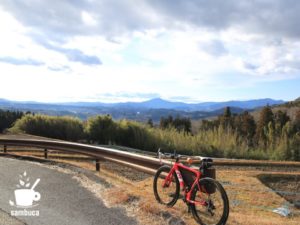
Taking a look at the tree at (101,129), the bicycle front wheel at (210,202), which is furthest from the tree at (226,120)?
the bicycle front wheel at (210,202)

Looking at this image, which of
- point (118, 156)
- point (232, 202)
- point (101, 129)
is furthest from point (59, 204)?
point (101, 129)

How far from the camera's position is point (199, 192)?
280 inches

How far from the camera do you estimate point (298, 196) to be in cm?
1327

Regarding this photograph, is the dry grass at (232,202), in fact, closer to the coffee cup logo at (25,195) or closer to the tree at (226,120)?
the coffee cup logo at (25,195)

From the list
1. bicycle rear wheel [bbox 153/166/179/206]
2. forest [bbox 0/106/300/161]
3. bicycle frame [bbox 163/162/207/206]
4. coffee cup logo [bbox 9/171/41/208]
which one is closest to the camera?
bicycle frame [bbox 163/162/207/206]

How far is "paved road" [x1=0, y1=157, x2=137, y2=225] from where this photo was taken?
6.89m

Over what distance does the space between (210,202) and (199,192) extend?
0.36 m

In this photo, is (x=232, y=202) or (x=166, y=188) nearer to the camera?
(x=166, y=188)

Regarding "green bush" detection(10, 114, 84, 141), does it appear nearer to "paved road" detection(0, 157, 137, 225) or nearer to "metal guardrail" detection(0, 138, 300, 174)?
"metal guardrail" detection(0, 138, 300, 174)

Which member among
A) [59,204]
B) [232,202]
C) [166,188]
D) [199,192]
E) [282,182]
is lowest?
[282,182]

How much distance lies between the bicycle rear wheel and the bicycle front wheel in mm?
816

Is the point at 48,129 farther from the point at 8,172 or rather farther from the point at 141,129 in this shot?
the point at 8,172

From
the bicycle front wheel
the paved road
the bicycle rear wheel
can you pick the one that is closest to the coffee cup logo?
the paved road

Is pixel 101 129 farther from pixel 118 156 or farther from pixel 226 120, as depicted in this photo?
pixel 226 120
